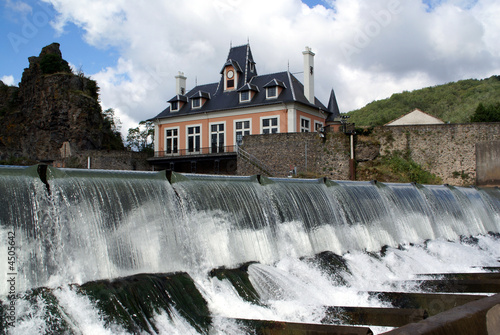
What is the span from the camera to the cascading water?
17.9 feet

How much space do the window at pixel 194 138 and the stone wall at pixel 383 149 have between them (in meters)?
9.25

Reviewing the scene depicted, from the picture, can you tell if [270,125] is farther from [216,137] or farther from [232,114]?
[216,137]

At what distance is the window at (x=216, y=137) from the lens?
118 ft

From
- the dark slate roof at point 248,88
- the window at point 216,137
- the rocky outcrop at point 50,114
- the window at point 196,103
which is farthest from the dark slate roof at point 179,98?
the rocky outcrop at point 50,114

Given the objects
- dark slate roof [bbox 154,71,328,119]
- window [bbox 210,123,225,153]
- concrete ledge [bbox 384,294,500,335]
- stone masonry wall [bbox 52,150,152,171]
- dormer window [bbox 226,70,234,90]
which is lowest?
concrete ledge [bbox 384,294,500,335]

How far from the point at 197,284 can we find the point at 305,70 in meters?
30.6

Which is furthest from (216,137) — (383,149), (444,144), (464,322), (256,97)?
(464,322)

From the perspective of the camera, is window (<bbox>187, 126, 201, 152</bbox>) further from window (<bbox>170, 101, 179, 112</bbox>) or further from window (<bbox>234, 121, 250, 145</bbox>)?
window (<bbox>234, 121, 250, 145</bbox>)

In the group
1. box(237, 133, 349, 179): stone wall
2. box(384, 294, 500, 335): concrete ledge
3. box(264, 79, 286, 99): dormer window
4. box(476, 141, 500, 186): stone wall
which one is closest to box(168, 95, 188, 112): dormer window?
box(264, 79, 286, 99): dormer window

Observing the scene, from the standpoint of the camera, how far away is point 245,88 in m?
35.3

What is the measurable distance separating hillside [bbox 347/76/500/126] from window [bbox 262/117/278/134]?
27.3 metres

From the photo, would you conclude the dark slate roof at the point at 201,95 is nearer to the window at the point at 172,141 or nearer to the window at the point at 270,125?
the window at the point at 172,141

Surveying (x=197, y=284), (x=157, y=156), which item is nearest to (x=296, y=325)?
(x=197, y=284)

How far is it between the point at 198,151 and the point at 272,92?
764 centimetres
